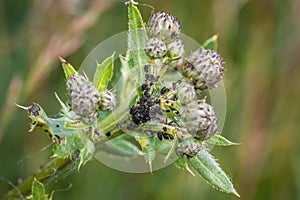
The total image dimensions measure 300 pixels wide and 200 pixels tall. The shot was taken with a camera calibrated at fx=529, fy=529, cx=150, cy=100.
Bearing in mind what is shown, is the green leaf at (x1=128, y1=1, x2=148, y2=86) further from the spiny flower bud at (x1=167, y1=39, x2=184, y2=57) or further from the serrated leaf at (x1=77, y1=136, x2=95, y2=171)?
the serrated leaf at (x1=77, y1=136, x2=95, y2=171)

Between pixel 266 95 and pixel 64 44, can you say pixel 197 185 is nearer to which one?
pixel 266 95

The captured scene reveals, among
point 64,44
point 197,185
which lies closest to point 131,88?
point 64,44

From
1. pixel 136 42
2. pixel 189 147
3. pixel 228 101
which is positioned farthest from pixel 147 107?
pixel 228 101

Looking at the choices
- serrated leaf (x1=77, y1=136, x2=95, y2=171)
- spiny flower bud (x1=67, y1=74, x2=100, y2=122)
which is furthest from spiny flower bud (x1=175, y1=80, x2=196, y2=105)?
serrated leaf (x1=77, y1=136, x2=95, y2=171)

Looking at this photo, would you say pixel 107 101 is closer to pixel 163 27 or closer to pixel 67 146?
pixel 67 146

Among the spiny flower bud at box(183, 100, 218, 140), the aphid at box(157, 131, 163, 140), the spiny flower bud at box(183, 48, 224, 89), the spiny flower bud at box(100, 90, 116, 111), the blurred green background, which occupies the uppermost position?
the spiny flower bud at box(183, 48, 224, 89)

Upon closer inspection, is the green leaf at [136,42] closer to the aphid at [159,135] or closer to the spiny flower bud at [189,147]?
the aphid at [159,135]
